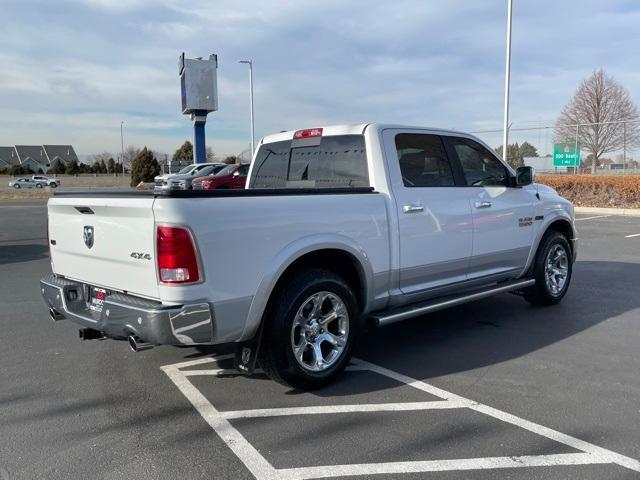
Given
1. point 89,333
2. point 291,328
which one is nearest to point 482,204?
point 291,328

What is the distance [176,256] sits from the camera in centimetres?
331

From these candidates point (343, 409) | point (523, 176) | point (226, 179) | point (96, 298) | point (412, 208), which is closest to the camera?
point (343, 409)

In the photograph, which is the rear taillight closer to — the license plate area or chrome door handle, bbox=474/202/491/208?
the license plate area

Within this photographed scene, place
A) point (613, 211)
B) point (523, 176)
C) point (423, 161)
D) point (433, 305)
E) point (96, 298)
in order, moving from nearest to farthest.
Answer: point (96, 298)
point (433, 305)
point (423, 161)
point (523, 176)
point (613, 211)

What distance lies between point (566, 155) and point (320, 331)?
2923cm

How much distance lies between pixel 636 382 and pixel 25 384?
4617 millimetres

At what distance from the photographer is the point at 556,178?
23641mm

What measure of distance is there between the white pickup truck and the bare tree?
33.8m

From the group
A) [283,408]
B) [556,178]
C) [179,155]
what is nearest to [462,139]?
[283,408]

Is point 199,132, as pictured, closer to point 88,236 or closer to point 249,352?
point 88,236

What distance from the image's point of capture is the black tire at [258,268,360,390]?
149 inches

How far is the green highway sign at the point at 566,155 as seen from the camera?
29297 millimetres

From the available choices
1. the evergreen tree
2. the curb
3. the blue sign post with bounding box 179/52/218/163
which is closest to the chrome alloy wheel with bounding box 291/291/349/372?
the curb

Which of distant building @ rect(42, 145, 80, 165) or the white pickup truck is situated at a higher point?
distant building @ rect(42, 145, 80, 165)
